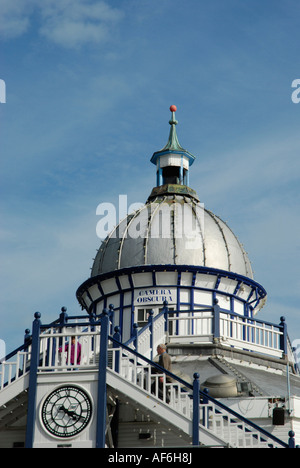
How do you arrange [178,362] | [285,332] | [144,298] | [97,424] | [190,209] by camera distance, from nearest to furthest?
[97,424]
[178,362]
[285,332]
[144,298]
[190,209]

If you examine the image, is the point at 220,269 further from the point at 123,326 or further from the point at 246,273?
the point at 123,326

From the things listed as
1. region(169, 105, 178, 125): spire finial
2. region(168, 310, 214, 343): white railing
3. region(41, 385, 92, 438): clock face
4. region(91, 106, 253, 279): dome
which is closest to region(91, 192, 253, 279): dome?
region(91, 106, 253, 279): dome

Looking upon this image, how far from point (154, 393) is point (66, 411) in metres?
2.33

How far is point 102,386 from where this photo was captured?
70.8 ft

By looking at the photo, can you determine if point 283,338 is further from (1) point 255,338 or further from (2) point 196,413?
(2) point 196,413

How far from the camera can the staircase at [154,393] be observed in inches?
814

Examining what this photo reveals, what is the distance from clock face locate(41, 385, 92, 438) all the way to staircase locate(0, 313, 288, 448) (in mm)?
611

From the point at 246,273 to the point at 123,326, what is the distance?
226 inches

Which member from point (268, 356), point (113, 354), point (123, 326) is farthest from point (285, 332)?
point (113, 354)

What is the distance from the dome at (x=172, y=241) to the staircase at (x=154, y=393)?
11927 millimetres

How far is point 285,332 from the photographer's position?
3148cm

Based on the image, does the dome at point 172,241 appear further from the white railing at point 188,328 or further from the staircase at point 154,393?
the staircase at point 154,393

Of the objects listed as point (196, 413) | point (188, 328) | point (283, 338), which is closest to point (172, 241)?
point (188, 328)

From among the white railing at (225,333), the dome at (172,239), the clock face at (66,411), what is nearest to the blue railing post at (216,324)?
the white railing at (225,333)
